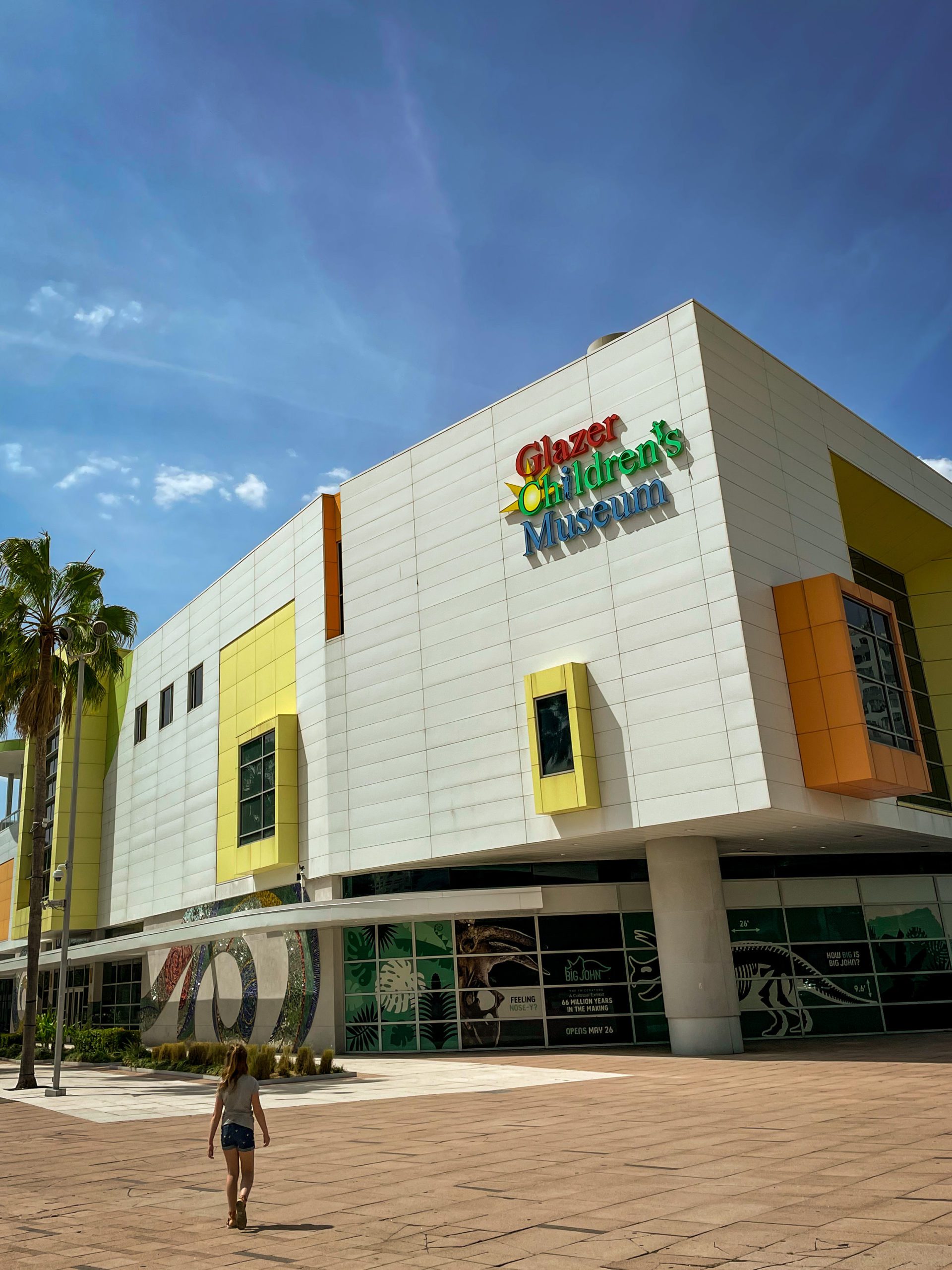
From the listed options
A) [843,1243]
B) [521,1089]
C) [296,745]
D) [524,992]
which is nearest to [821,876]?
[524,992]

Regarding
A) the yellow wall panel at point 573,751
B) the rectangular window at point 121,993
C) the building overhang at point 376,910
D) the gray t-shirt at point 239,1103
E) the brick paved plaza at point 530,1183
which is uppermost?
the yellow wall panel at point 573,751

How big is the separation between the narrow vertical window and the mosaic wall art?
978 centimetres

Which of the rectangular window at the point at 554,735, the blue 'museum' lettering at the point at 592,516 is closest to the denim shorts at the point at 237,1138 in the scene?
the rectangular window at the point at 554,735

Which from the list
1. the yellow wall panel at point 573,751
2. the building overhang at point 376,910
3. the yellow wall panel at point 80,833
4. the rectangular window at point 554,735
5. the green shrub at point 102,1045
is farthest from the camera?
the yellow wall panel at point 80,833

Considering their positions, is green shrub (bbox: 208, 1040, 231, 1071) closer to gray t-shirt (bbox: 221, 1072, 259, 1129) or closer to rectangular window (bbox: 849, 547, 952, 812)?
gray t-shirt (bbox: 221, 1072, 259, 1129)

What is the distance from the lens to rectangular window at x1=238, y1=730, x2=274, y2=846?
36.3m

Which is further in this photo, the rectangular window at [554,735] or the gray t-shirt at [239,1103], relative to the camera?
the rectangular window at [554,735]

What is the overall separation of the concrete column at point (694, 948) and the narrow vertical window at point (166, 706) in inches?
1139

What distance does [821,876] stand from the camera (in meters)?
31.8

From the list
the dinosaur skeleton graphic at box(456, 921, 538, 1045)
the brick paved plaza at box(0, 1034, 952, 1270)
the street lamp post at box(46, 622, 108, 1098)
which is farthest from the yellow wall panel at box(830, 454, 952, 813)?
the street lamp post at box(46, 622, 108, 1098)

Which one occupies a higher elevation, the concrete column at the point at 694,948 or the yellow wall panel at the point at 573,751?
the yellow wall panel at the point at 573,751

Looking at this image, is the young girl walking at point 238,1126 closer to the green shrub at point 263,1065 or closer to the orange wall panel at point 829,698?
the green shrub at point 263,1065

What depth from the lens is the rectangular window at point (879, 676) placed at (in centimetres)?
2567

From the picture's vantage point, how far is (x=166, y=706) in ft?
160
